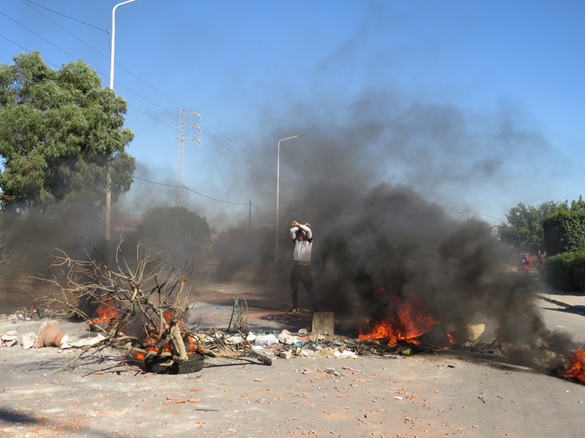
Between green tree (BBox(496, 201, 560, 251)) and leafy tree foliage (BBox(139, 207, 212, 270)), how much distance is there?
2708cm

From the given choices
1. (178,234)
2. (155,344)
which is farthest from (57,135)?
(178,234)

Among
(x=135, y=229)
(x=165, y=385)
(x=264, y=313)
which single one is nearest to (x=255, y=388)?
(x=165, y=385)

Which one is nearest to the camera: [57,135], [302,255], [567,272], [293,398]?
[293,398]

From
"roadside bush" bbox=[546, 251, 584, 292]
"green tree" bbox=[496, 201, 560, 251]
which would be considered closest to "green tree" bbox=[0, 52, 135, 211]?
"roadside bush" bbox=[546, 251, 584, 292]

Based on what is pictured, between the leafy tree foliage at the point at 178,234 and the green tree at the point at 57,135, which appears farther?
the leafy tree foliage at the point at 178,234

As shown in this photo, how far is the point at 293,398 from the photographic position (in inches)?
214

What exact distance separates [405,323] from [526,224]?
4044 centimetres

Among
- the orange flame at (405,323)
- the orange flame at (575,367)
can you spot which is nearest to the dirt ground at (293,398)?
the orange flame at (575,367)

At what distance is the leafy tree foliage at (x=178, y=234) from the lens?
17.3 meters

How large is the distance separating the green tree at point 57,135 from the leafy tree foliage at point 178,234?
316 centimetres

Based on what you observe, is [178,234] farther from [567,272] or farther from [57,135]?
[567,272]

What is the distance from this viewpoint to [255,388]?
229 inches

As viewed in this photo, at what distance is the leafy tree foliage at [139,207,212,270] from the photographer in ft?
56.6

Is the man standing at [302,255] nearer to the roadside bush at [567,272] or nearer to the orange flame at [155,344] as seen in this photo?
the orange flame at [155,344]
